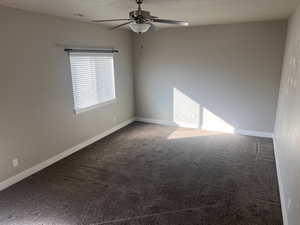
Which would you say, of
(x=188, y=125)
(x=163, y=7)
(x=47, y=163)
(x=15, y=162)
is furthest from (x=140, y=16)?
(x=188, y=125)

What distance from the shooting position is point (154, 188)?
2992mm

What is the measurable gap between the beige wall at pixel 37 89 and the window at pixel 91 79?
0.17m

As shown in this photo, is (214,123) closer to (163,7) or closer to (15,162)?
(163,7)

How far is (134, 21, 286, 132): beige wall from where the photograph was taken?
4480 mm

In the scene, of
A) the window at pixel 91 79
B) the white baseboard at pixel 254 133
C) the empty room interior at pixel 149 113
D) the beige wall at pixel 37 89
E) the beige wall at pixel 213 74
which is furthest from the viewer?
the white baseboard at pixel 254 133

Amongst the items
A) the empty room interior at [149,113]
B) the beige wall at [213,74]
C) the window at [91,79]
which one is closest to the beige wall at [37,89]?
the empty room interior at [149,113]

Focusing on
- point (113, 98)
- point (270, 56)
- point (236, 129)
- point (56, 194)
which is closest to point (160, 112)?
point (113, 98)

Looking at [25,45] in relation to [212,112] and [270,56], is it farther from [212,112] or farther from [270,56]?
[270,56]

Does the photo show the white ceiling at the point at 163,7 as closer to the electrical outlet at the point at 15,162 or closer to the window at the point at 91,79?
the window at the point at 91,79

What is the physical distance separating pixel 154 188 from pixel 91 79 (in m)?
2.60

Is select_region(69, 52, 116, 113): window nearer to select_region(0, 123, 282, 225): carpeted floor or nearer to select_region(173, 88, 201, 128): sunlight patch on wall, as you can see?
select_region(0, 123, 282, 225): carpeted floor

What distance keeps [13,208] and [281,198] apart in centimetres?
327

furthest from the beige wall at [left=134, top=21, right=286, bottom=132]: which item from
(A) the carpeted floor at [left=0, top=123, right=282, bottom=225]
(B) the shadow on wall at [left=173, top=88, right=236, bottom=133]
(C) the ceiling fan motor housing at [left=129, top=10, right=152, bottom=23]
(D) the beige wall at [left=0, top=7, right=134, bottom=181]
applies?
(C) the ceiling fan motor housing at [left=129, top=10, right=152, bottom=23]

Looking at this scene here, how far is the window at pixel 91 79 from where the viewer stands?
4098 millimetres
